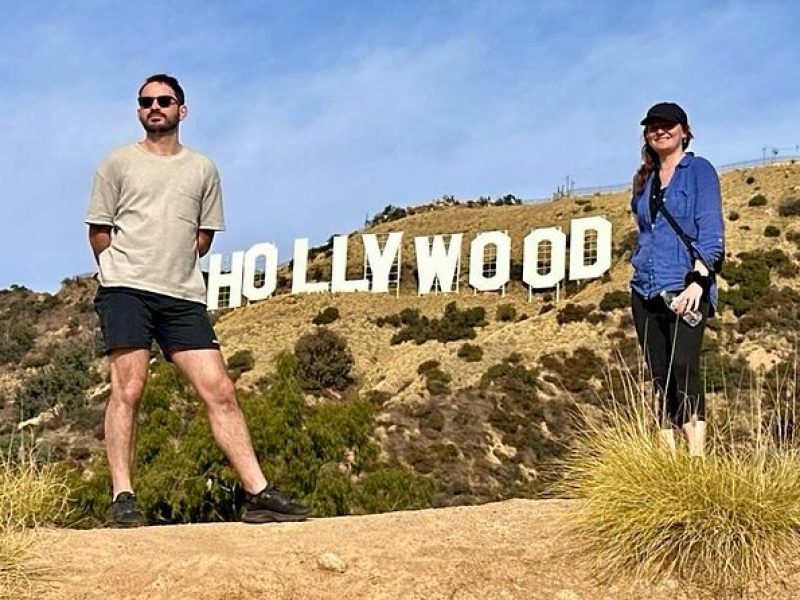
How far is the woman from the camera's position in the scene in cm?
529

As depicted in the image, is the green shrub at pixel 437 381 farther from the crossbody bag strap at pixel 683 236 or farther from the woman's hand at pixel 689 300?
the woman's hand at pixel 689 300

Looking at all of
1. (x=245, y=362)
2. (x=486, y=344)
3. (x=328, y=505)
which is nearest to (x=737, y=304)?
(x=486, y=344)

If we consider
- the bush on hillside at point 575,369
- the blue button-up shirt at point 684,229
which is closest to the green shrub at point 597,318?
the bush on hillside at point 575,369

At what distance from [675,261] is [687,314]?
30 cm

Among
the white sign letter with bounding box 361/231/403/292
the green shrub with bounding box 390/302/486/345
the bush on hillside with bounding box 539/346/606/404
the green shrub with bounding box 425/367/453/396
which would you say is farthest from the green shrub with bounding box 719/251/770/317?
the white sign letter with bounding box 361/231/403/292

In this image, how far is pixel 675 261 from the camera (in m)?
5.40

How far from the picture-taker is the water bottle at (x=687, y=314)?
524 centimetres

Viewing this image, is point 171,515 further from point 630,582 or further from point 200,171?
point 630,582

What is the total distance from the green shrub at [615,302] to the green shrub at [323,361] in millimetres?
10190

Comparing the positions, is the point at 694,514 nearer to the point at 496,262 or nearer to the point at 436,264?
the point at 436,264

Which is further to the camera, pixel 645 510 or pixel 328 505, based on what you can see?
pixel 328 505

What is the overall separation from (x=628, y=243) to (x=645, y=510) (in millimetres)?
48744

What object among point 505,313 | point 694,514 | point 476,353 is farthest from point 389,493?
point 505,313

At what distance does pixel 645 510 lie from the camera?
15.3 feet
